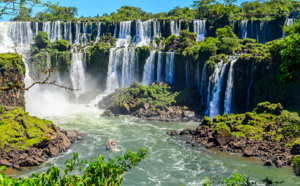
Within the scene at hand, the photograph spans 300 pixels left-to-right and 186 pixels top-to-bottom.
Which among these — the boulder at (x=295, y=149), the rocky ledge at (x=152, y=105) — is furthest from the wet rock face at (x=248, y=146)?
the rocky ledge at (x=152, y=105)

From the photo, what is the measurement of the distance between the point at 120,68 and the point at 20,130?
30261mm

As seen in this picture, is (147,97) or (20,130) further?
(147,97)

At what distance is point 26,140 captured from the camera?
26484mm

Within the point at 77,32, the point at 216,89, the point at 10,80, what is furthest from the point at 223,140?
the point at 77,32

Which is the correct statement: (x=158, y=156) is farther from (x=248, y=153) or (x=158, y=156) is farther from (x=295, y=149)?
(x=295, y=149)

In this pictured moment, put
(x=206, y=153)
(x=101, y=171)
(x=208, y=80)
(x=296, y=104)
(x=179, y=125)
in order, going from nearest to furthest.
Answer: (x=101, y=171)
(x=206, y=153)
(x=296, y=104)
(x=179, y=125)
(x=208, y=80)

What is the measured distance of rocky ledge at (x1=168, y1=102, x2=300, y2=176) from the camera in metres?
26.1

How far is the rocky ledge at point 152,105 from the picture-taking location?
42.9 meters

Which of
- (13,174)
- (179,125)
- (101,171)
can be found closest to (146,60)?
(179,125)

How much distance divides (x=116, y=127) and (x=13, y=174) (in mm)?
16898

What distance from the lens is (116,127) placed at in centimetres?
3859

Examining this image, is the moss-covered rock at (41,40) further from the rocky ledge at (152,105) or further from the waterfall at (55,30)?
the rocky ledge at (152,105)

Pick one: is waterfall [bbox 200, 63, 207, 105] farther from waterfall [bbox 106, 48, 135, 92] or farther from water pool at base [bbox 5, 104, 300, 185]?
waterfall [bbox 106, 48, 135, 92]

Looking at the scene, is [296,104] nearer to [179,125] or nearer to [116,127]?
[179,125]
